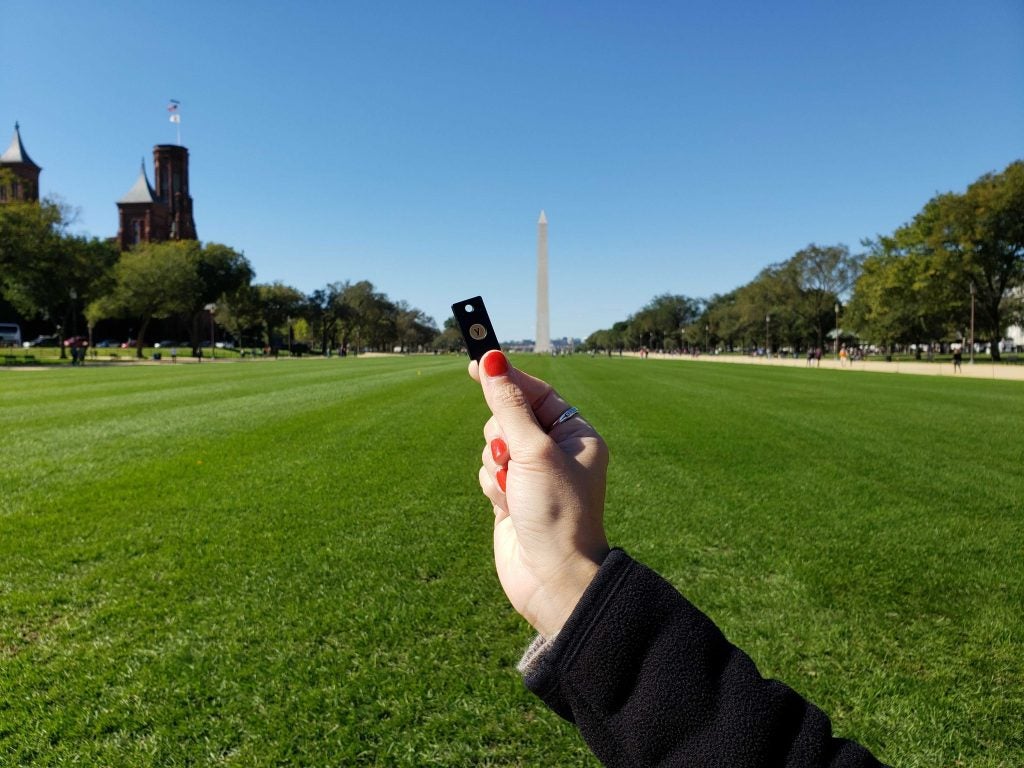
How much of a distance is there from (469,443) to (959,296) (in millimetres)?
59695

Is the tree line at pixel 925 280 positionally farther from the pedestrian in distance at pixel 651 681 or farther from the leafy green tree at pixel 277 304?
the leafy green tree at pixel 277 304

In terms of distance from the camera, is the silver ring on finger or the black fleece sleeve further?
the silver ring on finger

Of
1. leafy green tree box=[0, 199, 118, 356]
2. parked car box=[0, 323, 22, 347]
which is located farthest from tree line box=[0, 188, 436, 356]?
parked car box=[0, 323, 22, 347]

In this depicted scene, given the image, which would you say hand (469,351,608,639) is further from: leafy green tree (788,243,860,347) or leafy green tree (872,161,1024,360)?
leafy green tree (788,243,860,347)

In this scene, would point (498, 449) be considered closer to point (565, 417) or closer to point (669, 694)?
point (565, 417)

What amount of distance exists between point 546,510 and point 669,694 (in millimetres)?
439

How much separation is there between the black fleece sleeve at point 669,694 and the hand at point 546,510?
12cm

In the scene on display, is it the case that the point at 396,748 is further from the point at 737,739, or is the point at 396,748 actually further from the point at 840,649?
the point at 840,649

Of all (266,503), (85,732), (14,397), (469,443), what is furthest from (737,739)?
(14,397)

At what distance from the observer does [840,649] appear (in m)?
4.05

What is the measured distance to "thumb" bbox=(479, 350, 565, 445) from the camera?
5.04 ft

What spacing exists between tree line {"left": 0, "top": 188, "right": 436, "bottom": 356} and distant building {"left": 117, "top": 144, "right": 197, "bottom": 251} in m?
16.4

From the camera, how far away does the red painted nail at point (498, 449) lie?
1726 millimetres

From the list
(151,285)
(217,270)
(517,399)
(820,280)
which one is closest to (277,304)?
(217,270)
